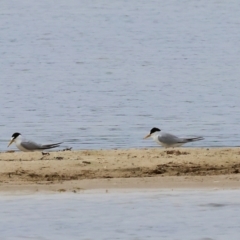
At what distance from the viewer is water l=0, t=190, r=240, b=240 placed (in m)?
10.8

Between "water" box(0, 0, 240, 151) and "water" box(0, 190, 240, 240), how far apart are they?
516 cm

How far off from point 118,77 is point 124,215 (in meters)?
18.2

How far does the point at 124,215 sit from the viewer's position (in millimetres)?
11422

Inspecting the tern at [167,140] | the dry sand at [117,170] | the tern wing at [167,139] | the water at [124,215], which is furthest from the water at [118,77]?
the water at [124,215]

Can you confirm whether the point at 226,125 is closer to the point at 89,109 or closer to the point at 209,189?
the point at 89,109

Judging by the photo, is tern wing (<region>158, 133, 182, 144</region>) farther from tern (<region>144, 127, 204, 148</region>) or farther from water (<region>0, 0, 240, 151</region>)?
water (<region>0, 0, 240, 151</region>)

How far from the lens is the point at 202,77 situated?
95.7 ft

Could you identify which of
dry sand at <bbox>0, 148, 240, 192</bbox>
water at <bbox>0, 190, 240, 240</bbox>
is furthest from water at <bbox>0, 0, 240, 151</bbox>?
water at <bbox>0, 190, 240, 240</bbox>

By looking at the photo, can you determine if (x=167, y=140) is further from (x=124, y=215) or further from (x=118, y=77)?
(x=118, y=77)

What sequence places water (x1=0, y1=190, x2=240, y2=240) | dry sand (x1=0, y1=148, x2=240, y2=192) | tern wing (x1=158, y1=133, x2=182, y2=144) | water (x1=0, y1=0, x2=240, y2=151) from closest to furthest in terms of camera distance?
water (x1=0, y1=190, x2=240, y2=240)
dry sand (x1=0, y1=148, x2=240, y2=192)
tern wing (x1=158, y1=133, x2=182, y2=144)
water (x1=0, y1=0, x2=240, y2=151)

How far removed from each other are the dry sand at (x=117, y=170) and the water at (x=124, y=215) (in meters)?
0.43

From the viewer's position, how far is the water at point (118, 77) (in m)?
19.5

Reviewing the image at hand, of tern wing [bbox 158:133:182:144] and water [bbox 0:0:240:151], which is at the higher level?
water [bbox 0:0:240:151]

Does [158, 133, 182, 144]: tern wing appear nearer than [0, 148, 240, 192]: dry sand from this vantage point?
No
